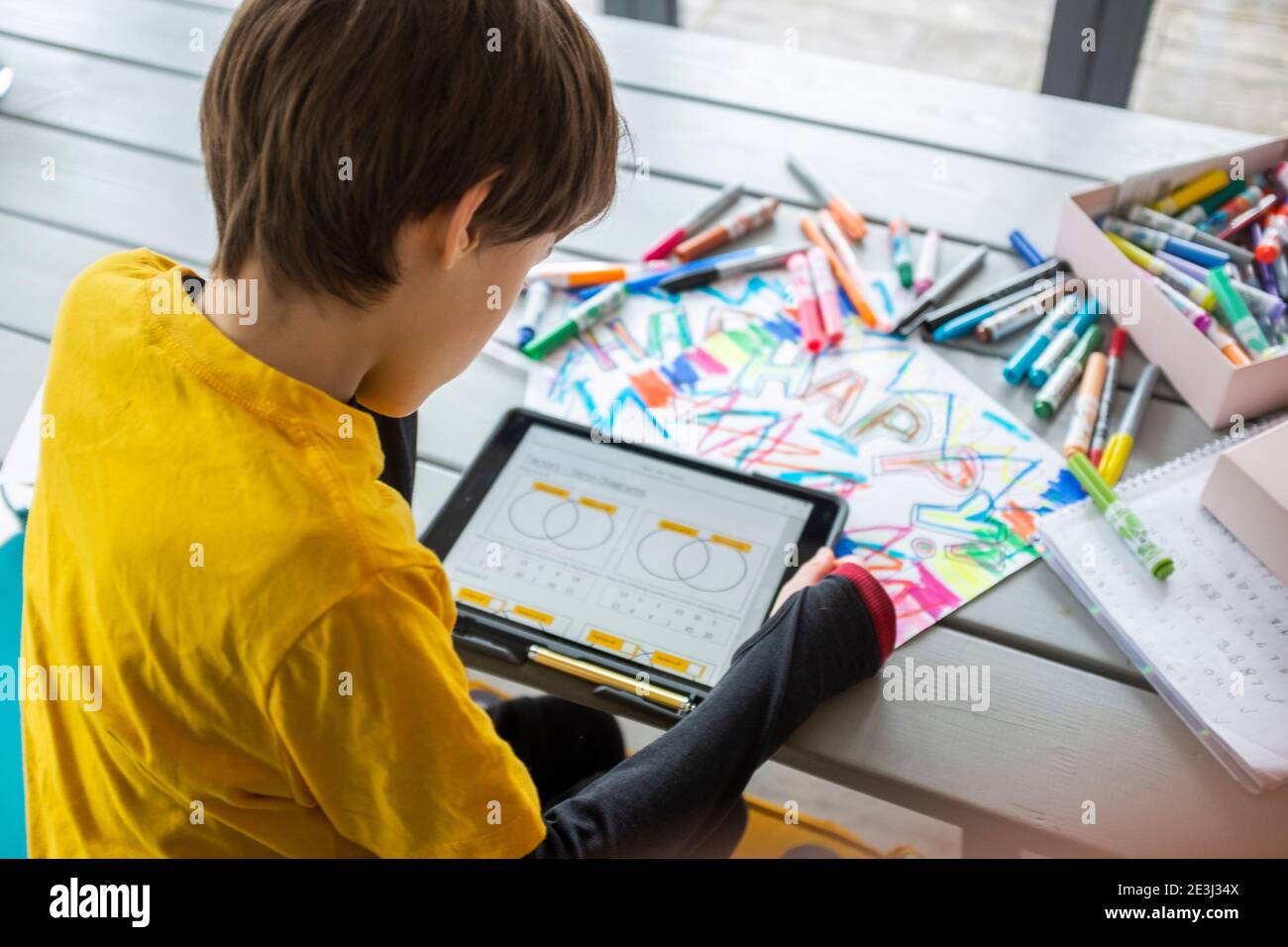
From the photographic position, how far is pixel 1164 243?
3.17ft

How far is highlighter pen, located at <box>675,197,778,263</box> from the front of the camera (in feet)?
3.42

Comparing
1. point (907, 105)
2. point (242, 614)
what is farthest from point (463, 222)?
point (907, 105)

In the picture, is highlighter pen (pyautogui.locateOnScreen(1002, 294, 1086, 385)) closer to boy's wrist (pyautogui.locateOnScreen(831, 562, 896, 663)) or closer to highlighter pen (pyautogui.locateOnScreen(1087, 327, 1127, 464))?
highlighter pen (pyautogui.locateOnScreen(1087, 327, 1127, 464))

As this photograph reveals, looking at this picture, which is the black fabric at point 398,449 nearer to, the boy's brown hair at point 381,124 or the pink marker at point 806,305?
the boy's brown hair at point 381,124

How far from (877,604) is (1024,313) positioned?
357 millimetres

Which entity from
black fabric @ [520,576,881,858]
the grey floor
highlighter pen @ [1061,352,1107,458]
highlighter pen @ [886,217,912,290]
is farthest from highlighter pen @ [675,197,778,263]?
the grey floor

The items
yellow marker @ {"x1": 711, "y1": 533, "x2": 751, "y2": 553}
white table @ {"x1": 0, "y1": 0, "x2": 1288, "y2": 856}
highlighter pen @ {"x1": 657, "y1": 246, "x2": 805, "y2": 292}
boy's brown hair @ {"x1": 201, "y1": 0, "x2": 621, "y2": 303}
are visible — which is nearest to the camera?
boy's brown hair @ {"x1": 201, "y1": 0, "x2": 621, "y2": 303}

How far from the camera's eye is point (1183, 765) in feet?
2.23

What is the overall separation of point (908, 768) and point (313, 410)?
390 millimetres

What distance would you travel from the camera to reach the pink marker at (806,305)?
946 mm

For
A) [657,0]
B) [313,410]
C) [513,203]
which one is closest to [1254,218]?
[513,203]

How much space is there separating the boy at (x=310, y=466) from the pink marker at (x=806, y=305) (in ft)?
1.12

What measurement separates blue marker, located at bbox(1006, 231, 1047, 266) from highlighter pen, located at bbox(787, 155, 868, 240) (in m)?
0.13
